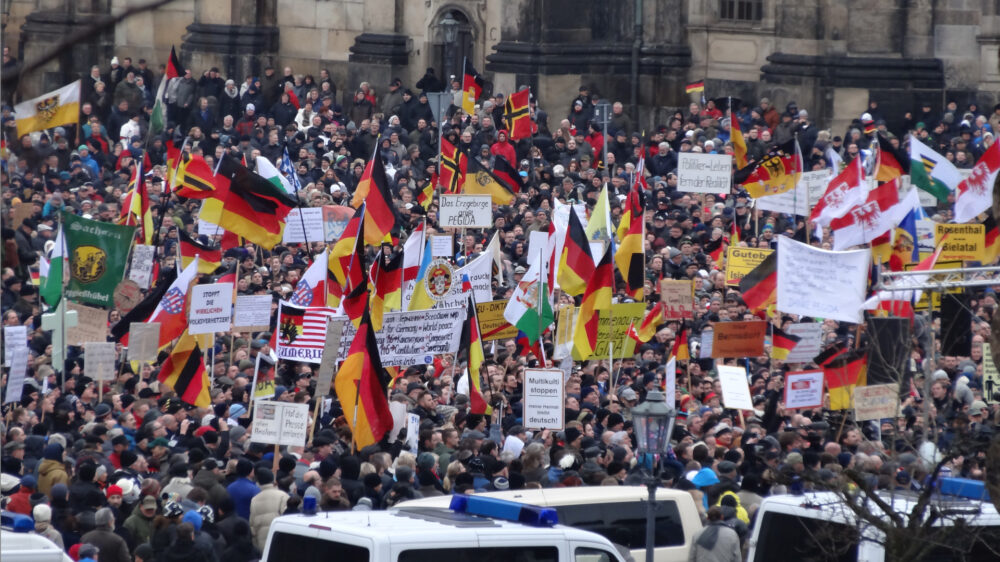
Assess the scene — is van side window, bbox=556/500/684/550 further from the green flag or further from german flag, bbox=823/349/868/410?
the green flag

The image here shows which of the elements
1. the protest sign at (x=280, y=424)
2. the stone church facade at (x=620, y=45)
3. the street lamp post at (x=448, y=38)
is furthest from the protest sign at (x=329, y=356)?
the street lamp post at (x=448, y=38)

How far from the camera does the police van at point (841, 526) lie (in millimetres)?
10312

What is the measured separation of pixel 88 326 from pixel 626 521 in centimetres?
675

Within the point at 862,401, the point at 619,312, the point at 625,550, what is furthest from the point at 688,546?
the point at 619,312

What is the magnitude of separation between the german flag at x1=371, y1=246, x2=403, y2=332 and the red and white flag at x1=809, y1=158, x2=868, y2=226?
5.01 metres

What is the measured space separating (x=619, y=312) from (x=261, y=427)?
481 cm

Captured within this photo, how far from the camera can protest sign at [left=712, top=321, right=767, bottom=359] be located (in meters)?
17.4

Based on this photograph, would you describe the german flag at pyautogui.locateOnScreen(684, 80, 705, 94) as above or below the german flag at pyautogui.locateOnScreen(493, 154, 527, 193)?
above

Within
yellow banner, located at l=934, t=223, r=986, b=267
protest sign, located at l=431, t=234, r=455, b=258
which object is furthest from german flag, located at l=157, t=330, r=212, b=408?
yellow banner, located at l=934, t=223, r=986, b=267

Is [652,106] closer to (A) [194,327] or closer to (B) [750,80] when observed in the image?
(B) [750,80]

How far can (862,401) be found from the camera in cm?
1519

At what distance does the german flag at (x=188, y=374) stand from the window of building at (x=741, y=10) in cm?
2065

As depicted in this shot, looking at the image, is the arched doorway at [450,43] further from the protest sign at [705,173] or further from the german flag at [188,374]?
the german flag at [188,374]

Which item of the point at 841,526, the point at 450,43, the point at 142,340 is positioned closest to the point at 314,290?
the point at 142,340
